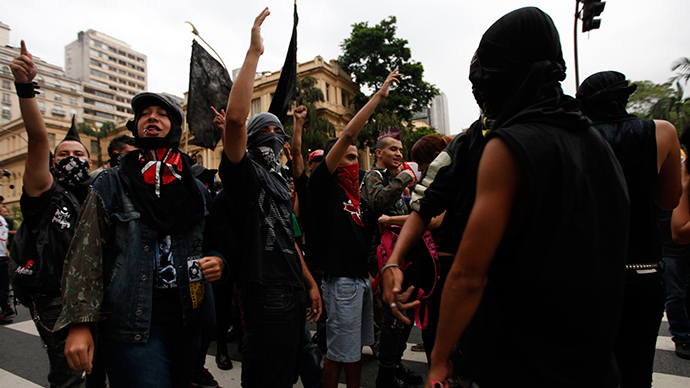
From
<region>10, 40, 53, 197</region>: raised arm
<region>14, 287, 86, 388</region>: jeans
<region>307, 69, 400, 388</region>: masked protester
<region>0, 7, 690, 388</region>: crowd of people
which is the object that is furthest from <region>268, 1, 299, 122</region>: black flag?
<region>14, 287, 86, 388</region>: jeans

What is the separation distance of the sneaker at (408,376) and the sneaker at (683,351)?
8.40ft

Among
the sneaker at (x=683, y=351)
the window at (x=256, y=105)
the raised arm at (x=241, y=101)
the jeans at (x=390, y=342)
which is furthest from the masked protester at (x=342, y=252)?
the window at (x=256, y=105)

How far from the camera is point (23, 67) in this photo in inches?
80.0

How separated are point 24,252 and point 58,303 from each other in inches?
17.3

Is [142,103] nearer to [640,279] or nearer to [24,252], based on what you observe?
[24,252]

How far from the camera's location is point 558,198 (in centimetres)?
112

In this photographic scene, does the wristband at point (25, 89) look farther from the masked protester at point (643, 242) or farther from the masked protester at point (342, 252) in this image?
the masked protester at point (643, 242)

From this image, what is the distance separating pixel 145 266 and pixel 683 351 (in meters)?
4.84

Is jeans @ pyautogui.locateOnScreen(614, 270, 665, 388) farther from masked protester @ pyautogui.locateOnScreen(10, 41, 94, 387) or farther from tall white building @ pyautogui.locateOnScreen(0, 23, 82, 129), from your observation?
tall white building @ pyautogui.locateOnScreen(0, 23, 82, 129)

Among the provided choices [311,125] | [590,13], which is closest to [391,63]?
[311,125]

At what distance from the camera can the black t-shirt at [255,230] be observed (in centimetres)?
223

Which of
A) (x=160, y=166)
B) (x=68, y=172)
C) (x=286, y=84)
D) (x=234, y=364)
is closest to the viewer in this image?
(x=160, y=166)

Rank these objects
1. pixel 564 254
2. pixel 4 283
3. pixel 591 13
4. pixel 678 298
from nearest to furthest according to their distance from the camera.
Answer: pixel 564 254 < pixel 678 298 < pixel 4 283 < pixel 591 13

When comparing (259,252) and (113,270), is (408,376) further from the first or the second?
(113,270)
